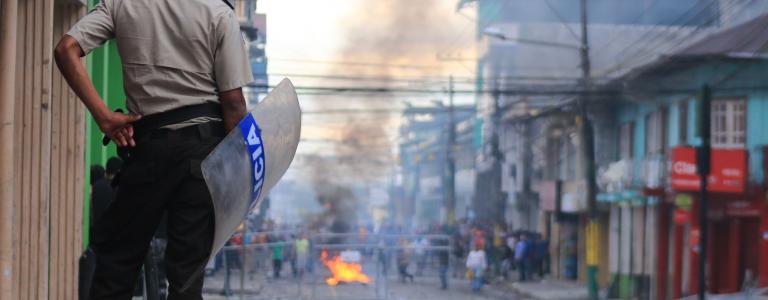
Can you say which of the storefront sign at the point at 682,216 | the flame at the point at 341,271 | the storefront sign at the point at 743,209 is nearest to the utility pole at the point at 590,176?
the storefront sign at the point at 682,216

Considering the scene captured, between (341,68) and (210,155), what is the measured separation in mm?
26652

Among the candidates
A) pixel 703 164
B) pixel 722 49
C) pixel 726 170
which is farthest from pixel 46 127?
pixel 722 49

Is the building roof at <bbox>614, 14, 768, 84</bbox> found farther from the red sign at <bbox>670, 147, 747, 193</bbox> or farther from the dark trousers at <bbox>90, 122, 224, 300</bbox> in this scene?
the dark trousers at <bbox>90, 122, 224, 300</bbox>

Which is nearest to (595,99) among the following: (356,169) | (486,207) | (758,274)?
(758,274)

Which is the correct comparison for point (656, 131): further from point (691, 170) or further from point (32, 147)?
point (32, 147)

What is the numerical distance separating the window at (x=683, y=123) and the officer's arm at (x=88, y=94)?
22988mm

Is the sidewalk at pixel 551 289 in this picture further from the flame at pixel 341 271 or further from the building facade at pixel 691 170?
the flame at pixel 341 271

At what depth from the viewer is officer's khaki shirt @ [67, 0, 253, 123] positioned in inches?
101

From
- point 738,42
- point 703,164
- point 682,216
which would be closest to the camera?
point 703,164

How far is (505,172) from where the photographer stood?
1742 inches

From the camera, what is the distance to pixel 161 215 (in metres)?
2.50

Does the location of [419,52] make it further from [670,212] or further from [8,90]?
[8,90]

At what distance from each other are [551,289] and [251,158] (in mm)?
25453

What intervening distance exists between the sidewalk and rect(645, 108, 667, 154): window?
3.80 metres
